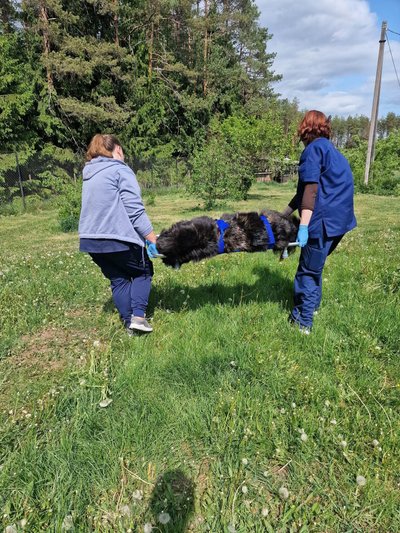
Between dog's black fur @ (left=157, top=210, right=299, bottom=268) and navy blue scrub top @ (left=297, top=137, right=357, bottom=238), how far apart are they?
0.37 metres

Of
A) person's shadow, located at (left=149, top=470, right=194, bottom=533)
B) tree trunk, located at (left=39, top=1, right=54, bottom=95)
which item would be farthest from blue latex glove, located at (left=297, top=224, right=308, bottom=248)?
tree trunk, located at (left=39, top=1, right=54, bottom=95)

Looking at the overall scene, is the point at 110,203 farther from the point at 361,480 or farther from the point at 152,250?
the point at 361,480

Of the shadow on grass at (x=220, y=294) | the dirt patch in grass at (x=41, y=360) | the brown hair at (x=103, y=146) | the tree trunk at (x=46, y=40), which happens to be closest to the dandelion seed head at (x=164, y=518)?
the dirt patch in grass at (x=41, y=360)

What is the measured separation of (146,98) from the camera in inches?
1193

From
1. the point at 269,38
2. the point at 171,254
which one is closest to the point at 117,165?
the point at 171,254

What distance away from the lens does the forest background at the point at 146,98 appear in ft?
60.7

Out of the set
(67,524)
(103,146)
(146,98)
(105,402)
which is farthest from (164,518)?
(146,98)

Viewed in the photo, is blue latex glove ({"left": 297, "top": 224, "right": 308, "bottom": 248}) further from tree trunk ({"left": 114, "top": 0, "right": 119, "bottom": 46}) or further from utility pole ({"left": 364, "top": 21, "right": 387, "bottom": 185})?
tree trunk ({"left": 114, "top": 0, "right": 119, "bottom": 46})

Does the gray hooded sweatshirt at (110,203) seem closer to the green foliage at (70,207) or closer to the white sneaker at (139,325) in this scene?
the white sneaker at (139,325)

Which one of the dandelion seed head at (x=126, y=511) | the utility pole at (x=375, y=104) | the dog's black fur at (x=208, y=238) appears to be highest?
the utility pole at (x=375, y=104)

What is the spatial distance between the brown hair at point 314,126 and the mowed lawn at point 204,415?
1.78 m

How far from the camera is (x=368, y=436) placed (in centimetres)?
235

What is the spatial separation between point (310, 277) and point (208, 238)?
1.15m

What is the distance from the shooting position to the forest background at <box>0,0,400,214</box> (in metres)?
18.5
